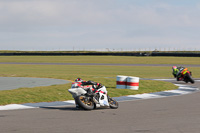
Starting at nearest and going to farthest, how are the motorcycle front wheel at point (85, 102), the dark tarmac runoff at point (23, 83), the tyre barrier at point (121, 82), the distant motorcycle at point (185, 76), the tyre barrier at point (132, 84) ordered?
the motorcycle front wheel at point (85, 102), the dark tarmac runoff at point (23, 83), the tyre barrier at point (132, 84), the tyre barrier at point (121, 82), the distant motorcycle at point (185, 76)

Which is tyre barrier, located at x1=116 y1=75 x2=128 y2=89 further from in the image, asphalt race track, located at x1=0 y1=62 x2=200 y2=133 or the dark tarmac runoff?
asphalt race track, located at x1=0 y1=62 x2=200 y2=133

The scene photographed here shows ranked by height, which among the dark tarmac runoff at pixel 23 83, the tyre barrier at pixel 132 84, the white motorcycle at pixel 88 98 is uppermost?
the white motorcycle at pixel 88 98

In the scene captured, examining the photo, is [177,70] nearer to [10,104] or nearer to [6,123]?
[10,104]

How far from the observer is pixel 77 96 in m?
12.1

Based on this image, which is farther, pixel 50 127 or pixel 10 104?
A: pixel 10 104

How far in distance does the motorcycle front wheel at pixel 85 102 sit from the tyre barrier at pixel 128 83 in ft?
25.6

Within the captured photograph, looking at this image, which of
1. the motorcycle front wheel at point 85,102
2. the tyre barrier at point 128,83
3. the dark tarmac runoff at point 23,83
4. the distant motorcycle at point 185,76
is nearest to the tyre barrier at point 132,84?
the tyre barrier at point 128,83

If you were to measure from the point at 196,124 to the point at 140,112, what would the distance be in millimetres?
2647

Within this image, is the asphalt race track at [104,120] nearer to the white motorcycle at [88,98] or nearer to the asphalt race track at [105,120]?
the asphalt race track at [105,120]

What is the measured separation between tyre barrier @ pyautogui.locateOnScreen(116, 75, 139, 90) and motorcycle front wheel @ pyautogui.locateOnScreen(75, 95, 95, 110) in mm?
7802

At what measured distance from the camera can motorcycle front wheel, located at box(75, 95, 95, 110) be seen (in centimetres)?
Answer: 1206

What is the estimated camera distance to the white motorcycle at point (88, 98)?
12.1m

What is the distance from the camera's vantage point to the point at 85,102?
12289mm

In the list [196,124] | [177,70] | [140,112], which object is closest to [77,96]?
[140,112]
